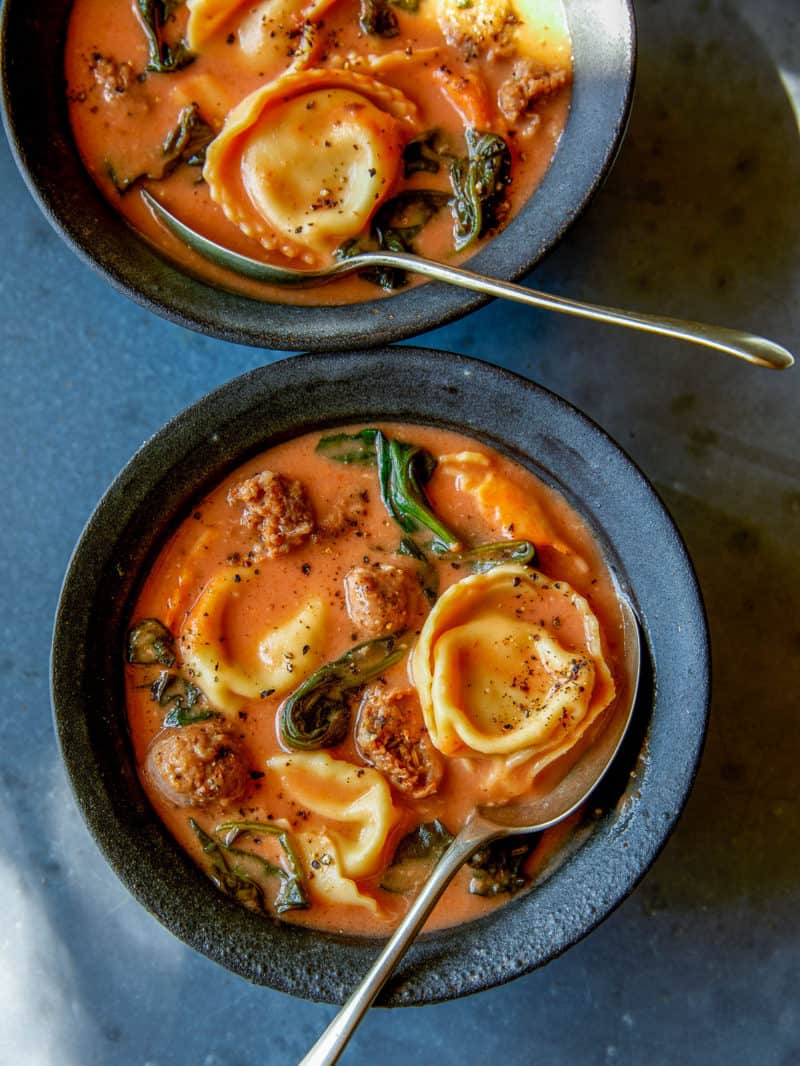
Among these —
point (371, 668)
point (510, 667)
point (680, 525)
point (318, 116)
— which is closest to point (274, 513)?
point (371, 668)

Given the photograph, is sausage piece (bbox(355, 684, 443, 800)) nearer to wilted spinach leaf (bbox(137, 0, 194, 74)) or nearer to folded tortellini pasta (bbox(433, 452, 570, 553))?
folded tortellini pasta (bbox(433, 452, 570, 553))

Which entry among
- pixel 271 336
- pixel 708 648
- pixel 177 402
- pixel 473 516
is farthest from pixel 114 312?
pixel 708 648

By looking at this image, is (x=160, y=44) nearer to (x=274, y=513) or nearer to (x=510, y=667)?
(x=274, y=513)

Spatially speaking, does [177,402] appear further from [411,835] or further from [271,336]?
[411,835]

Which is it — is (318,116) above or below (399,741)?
above

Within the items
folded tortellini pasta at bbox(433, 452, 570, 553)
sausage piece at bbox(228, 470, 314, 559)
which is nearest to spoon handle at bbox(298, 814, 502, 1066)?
folded tortellini pasta at bbox(433, 452, 570, 553)

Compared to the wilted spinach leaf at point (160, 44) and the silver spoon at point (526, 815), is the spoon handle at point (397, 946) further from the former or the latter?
the wilted spinach leaf at point (160, 44)
